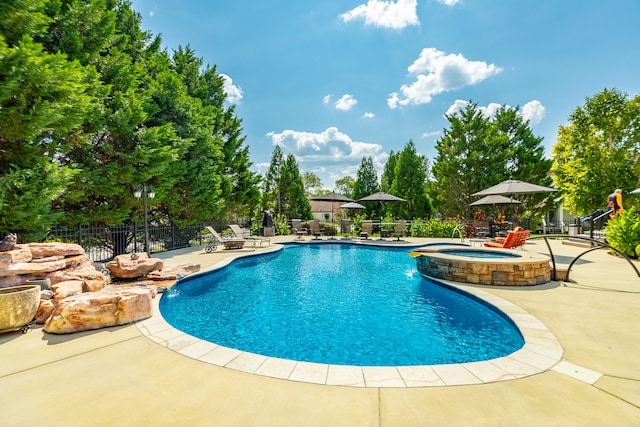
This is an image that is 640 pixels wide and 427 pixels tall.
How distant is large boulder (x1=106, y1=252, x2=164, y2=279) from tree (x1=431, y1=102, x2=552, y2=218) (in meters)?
21.5

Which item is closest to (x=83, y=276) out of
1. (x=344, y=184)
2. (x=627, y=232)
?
(x=627, y=232)

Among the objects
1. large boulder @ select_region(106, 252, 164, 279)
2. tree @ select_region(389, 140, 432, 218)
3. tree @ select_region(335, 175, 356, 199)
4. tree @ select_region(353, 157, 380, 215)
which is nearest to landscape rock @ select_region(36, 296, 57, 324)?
large boulder @ select_region(106, 252, 164, 279)

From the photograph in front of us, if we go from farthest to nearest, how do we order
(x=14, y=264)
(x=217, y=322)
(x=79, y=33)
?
(x=79, y=33)
(x=217, y=322)
(x=14, y=264)

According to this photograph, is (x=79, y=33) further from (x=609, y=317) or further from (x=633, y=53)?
(x=633, y=53)

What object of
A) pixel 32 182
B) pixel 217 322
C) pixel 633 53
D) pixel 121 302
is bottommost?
pixel 217 322

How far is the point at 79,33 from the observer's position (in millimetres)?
9438

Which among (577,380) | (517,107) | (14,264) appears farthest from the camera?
(517,107)

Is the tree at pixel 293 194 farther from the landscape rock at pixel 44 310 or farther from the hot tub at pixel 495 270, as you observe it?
the landscape rock at pixel 44 310

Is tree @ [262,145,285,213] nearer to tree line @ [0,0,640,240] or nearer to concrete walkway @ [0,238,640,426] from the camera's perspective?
tree line @ [0,0,640,240]

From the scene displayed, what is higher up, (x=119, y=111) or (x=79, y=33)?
(x=79, y=33)

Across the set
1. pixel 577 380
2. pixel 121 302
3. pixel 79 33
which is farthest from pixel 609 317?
pixel 79 33

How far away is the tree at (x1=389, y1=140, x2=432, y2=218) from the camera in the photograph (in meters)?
23.8

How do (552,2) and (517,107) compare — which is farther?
(517,107)

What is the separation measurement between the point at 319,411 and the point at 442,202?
23.1m
